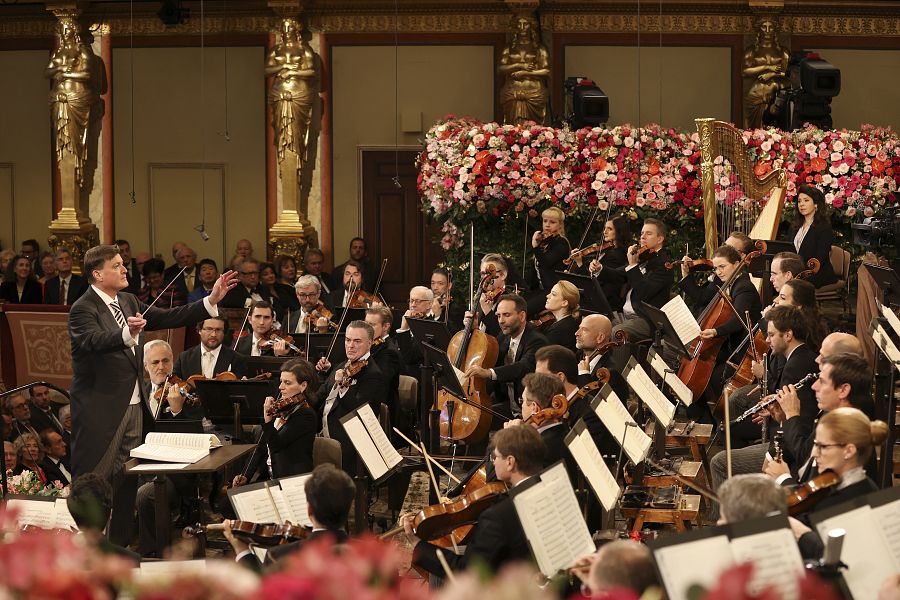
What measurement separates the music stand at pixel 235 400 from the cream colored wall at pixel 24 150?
773 cm

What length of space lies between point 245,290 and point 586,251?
3.42 meters

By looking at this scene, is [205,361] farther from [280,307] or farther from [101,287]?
[280,307]

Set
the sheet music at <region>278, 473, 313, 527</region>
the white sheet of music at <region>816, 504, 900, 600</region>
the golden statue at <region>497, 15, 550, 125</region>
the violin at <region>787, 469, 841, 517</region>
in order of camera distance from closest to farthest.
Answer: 1. the white sheet of music at <region>816, 504, 900, 600</region>
2. the violin at <region>787, 469, 841, 517</region>
3. the sheet music at <region>278, 473, 313, 527</region>
4. the golden statue at <region>497, 15, 550, 125</region>

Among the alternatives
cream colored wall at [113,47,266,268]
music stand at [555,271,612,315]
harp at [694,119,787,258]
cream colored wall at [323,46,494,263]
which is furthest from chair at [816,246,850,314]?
cream colored wall at [113,47,266,268]

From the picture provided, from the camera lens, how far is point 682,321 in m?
6.48

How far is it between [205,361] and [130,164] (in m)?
5.92

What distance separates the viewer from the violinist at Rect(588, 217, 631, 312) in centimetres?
848

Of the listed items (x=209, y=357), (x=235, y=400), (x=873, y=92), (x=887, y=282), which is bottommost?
(x=235, y=400)

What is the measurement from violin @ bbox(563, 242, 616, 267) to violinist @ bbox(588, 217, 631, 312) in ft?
0.03

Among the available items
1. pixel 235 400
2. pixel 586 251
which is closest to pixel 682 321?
pixel 586 251

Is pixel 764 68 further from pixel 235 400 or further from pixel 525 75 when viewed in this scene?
pixel 235 400

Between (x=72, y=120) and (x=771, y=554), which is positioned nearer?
(x=771, y=554)

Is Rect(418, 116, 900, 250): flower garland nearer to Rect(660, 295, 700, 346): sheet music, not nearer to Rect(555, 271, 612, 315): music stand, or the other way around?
Rect(555, 271, 612, 315): music stand

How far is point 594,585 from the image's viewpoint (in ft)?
9.91
